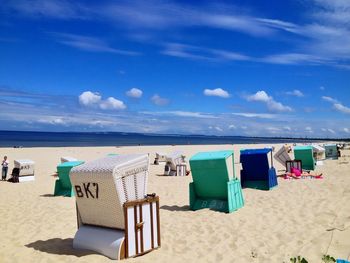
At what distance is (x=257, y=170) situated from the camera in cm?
1207

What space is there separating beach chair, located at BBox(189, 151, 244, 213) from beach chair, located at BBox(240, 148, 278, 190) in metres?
2.90

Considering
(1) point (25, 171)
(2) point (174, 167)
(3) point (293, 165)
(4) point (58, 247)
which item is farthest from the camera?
(2) point (174, 167)

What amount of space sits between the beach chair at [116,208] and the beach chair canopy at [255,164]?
6509 mm

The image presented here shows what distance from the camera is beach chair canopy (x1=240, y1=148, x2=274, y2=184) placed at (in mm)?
11852

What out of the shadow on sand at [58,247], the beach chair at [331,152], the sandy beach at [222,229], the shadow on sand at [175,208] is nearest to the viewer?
the sandy beach at [222,229]

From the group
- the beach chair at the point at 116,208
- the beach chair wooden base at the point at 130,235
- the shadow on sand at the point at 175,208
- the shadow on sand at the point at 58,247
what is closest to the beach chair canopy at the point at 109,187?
the beach chair at the point at 116,208

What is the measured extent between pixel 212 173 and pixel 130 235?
371 centimetres

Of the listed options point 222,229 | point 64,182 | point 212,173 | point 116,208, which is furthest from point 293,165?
point 116,208

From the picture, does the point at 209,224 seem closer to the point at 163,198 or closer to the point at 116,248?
the point at 116,248

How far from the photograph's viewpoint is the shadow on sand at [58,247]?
19.0 feet

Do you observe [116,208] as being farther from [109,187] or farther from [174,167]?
[174,167]

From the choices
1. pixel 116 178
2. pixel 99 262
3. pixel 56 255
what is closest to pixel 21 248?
pixel 56 255

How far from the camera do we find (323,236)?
633 cm

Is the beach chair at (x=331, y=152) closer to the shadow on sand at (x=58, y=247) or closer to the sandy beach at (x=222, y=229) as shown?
the sandy beach at (x=222, y=229)
